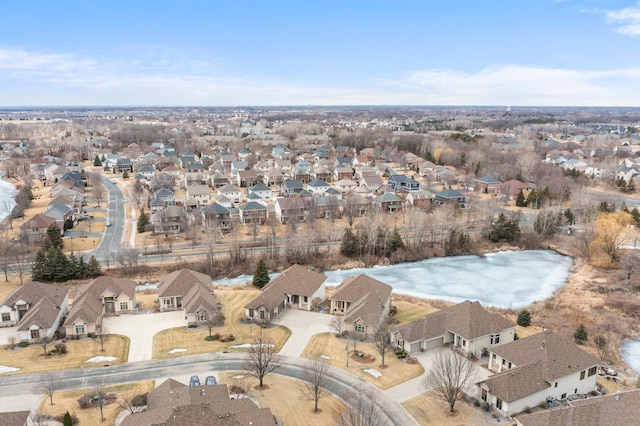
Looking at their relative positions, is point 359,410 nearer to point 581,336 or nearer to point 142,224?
point 581,336

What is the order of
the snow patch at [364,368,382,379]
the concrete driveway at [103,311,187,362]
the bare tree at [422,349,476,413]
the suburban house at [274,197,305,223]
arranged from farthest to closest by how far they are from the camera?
the suburban house at [274,197,305,223] < the concrete driveway at [103,311,187,362] < the snow patch at [364,368,382,379] < the bare tree at [422,349,476,413]

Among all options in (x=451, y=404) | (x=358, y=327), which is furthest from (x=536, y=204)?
(x=451, y=404)

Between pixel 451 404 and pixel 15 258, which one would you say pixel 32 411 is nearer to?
pixel 451 404

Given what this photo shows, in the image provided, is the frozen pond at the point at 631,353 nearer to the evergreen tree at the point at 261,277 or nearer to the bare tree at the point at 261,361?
the bare tree at the point at 261,361

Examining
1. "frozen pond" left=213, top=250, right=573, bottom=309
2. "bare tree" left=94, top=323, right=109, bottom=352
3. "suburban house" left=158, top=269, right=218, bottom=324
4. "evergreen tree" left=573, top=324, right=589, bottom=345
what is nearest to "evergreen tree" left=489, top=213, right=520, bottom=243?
"frozen pond" left=213, top=250, right=573, bottom=309

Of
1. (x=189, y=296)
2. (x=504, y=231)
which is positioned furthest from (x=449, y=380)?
(x=504, y=231)

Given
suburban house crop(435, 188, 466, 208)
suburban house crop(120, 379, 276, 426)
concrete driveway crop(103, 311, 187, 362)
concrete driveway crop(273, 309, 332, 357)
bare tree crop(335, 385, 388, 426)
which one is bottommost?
concrete driveway crop(273, 309, 332, 357)

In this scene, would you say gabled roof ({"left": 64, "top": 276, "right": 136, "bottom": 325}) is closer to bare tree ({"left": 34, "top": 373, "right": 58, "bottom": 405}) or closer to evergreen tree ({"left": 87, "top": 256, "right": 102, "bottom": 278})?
→ bare tree ({"left": 34, "top": 373, "right": 58, "bottom": 405})

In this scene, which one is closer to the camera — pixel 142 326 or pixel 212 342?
pixel 212 342
